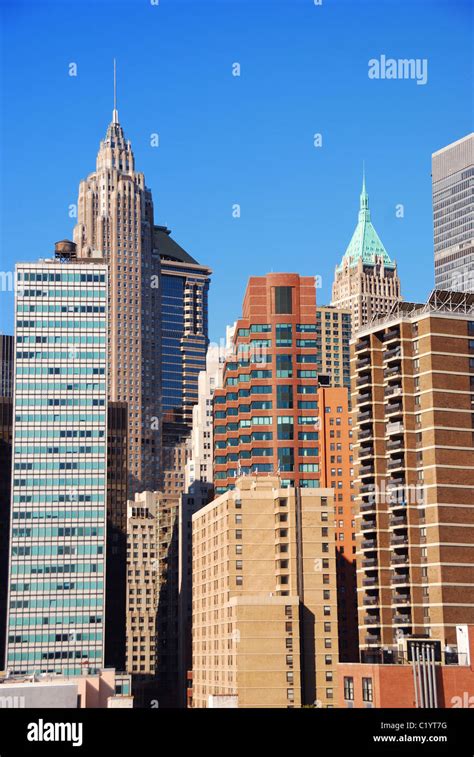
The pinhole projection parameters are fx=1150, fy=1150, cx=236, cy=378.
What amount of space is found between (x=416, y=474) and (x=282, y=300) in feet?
135

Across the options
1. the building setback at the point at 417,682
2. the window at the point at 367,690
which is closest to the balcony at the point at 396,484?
the building setback at the point at 417,682

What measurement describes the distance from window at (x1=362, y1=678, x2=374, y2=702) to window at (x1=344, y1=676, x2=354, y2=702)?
349 cm

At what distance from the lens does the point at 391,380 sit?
152 m

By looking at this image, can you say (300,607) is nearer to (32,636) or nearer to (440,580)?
(440,580)

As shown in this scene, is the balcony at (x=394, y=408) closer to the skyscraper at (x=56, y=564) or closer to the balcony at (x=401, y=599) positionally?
the balcony at (x=401, y=599)

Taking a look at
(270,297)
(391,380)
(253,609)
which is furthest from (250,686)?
(270,297)

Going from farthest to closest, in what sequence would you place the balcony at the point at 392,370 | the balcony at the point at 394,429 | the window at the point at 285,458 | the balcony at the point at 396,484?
the window at the point at 285,458 → the balcony at the point at 392,370 → the balcony at the point at 394,429 → the balcony at the point at 396,484

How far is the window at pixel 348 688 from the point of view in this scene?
→ 118875mm

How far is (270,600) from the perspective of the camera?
5551 inches

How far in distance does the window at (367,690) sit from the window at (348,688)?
11.5ft

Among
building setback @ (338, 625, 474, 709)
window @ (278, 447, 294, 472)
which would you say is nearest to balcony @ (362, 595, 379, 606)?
window @ (278, 447, 294, 472)

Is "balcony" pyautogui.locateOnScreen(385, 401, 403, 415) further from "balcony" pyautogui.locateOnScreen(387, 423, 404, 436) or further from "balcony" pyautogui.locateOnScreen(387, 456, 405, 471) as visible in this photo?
"balcony" pyautogui.locateOnScreen(387, 456, 405, 471)

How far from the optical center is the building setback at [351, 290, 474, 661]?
13900 cm
